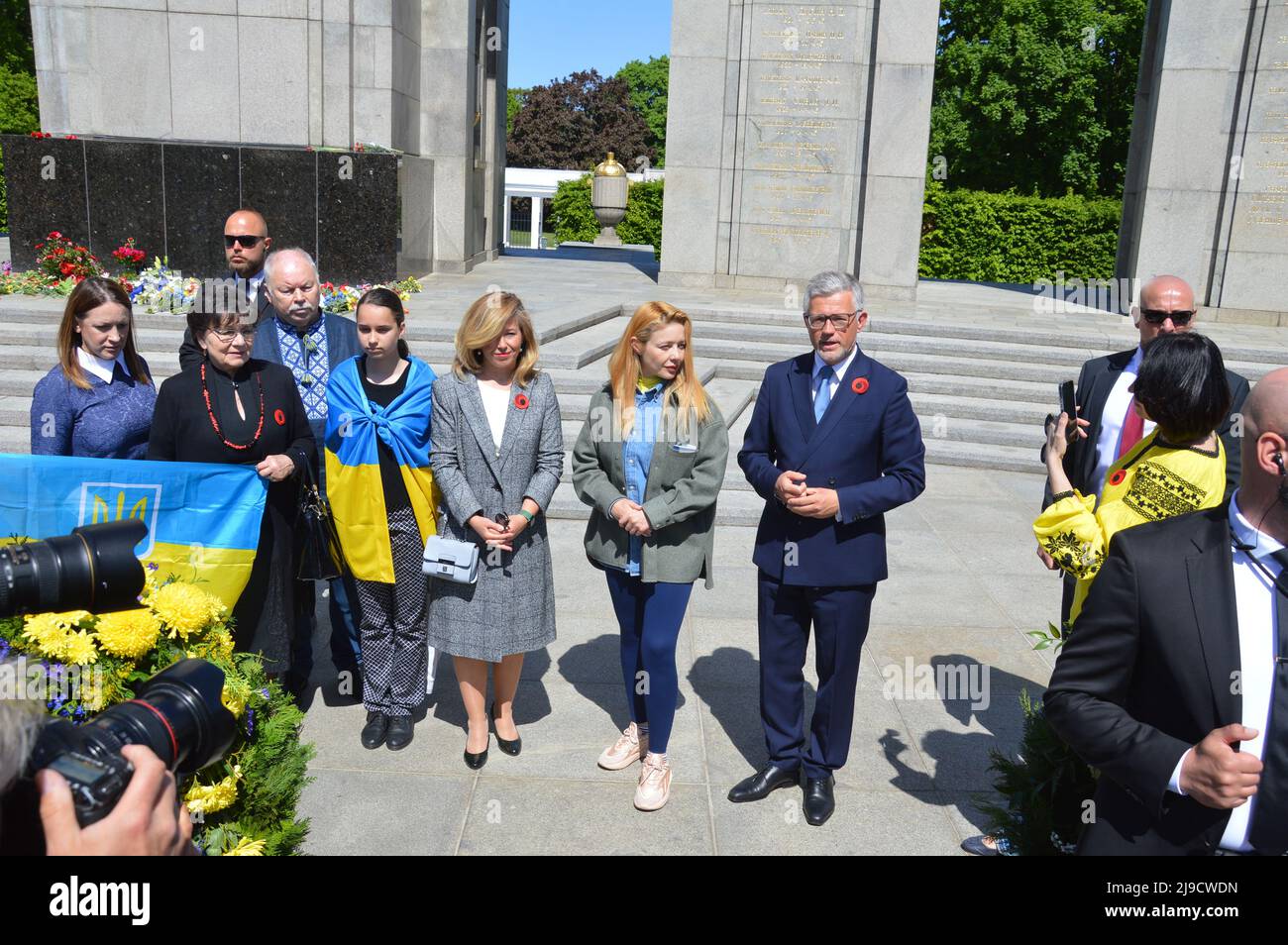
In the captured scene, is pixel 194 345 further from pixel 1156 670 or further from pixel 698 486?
pixel 1156 670

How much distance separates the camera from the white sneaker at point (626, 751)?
4465mm

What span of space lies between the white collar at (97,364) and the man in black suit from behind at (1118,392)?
3.90 m

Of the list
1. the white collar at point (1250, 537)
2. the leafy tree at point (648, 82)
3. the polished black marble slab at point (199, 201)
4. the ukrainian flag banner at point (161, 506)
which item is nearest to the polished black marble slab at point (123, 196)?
the polished black marble slab at point (199, 201)

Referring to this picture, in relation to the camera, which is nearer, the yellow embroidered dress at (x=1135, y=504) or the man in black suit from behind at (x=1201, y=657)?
the man in black suit from behind at (x=1201, y=657)

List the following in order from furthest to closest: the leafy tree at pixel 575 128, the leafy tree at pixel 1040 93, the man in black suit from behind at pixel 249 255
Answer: the leafy tree at pixel 575 128 < the leafy tree at pixel 1040 93 < the man in black suit from behind at pixel 249 255

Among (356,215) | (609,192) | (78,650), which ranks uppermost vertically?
(609,192)

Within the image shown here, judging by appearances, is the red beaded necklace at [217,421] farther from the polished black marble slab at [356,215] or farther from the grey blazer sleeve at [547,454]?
the polished black marble slab at [356,215]

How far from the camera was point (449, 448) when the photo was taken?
14.2 ft

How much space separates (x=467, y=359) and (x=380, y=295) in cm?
50

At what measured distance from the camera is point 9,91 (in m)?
34.2

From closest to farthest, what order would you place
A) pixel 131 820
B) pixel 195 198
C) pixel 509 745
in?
pixel 131 820 < pixel 509 745 < pixel 195 198

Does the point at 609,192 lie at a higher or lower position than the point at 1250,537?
higher

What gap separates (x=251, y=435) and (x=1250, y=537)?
12.2ft

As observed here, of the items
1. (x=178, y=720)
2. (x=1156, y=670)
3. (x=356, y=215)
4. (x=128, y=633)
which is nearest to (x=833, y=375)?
(x=1156, y=670)
